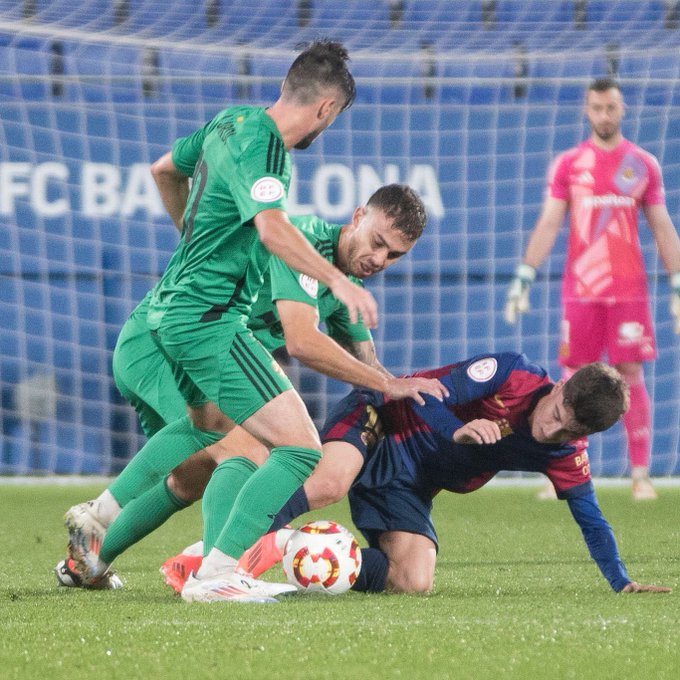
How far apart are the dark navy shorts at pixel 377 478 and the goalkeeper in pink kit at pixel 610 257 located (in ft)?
9.85

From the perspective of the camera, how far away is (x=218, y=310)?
3654 mm

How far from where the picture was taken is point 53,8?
10805 millimetres

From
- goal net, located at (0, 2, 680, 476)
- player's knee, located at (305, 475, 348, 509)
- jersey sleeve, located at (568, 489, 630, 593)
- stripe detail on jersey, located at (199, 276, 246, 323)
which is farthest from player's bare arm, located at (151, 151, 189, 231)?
goal net, located at (0, 2, 680, 476)

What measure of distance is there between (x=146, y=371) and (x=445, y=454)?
1.00 meters

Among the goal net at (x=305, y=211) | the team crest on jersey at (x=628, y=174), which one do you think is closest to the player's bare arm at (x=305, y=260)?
the team crest on jersey at (x=628, y=174)

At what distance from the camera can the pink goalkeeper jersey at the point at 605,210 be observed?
7332mm

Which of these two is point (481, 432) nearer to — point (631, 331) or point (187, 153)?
point (187, 153)

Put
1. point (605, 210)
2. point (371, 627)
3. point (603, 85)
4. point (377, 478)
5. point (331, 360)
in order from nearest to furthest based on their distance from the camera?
1. point (371, 627)
2. point (331, 360)
3. point (377, 478)
4. point (603, 85)
5. point (605, 210)

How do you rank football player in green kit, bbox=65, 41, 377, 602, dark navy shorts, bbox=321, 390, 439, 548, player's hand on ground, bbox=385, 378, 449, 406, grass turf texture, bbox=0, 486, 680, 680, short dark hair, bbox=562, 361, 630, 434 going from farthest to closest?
1. dark navy shorts, bbox=321, 390, 439, 548
2. player's hand on ground, bbox=385, 378, 449, 406
3. short dark hair, bbox=562, 361, 630, 434
4. football player in green kit, bbox=65, 41, 377, 602
5. grass turf texture, bbox=0, 486, 680, 680

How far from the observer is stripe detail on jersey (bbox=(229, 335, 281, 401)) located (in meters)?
3.55

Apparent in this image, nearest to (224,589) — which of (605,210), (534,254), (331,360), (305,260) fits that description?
(331,360)

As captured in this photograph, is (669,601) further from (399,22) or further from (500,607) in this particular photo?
(399,22)

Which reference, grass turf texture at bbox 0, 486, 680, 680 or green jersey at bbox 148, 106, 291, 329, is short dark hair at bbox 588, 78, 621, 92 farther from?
green jersey at bbox 148, 106, 291, 329

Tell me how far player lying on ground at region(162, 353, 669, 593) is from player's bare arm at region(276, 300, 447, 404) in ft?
0.40
